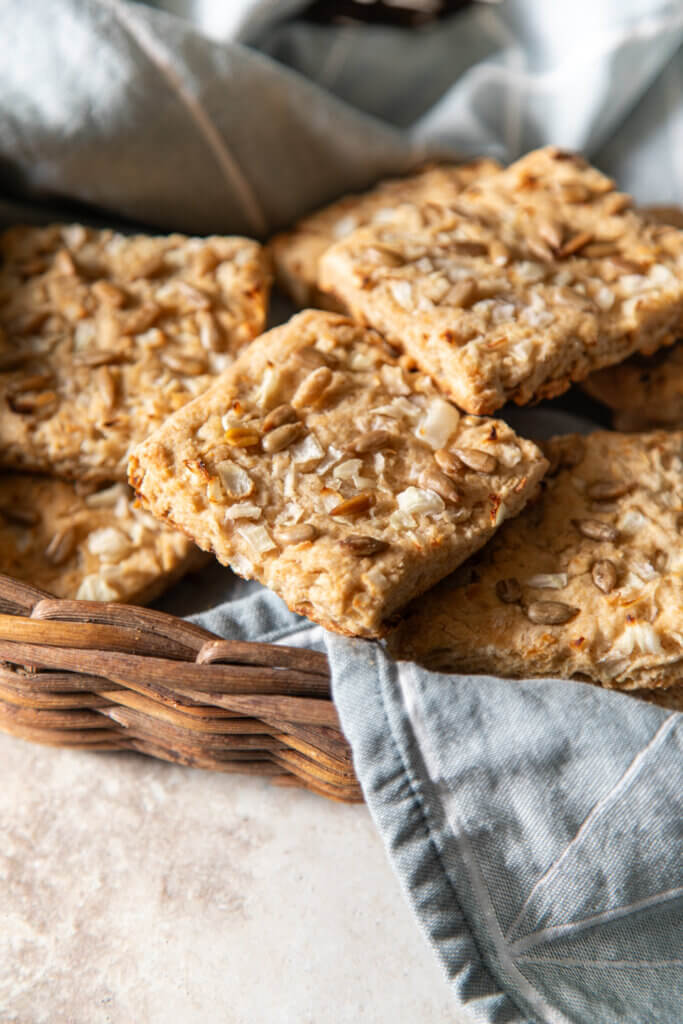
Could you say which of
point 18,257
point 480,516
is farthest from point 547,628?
point 18,257

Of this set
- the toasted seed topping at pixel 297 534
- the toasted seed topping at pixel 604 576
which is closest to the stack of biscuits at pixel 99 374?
the toasted seed topping at pixel 297 534

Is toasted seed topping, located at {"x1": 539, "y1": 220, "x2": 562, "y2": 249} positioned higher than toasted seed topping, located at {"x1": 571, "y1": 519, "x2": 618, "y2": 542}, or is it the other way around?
toasted seed topping, located at {"x1": 539, "y1": 220, "x2": 562, "y2": 249}

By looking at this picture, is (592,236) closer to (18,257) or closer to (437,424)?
(437,424)

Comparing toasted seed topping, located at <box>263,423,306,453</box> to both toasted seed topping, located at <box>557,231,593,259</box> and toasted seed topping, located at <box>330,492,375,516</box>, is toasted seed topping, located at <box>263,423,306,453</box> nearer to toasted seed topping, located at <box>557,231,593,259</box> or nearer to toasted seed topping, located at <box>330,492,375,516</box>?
toasted seed topping, located at <box>330,492,375,516</box>

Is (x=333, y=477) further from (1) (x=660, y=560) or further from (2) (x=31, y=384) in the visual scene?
(2) (x=31, y=384)

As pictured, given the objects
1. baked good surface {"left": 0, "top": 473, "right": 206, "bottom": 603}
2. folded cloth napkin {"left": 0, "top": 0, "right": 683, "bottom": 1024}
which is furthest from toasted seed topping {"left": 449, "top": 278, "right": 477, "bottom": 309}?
baked good surface {"left": 0, "top": 473, "right": 206, "bottom": 603}

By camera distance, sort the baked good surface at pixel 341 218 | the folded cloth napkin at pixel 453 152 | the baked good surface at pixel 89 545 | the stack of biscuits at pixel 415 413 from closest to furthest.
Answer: the folded cloth napkin at pixel 453 152
the stack of biscuits at pixel 415 413
the baked good surface at pixel 89 545
the baked good surface at pixel 341 218

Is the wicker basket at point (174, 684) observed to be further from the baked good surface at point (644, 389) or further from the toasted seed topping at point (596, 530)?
the baked good surface at point (644, 389)
